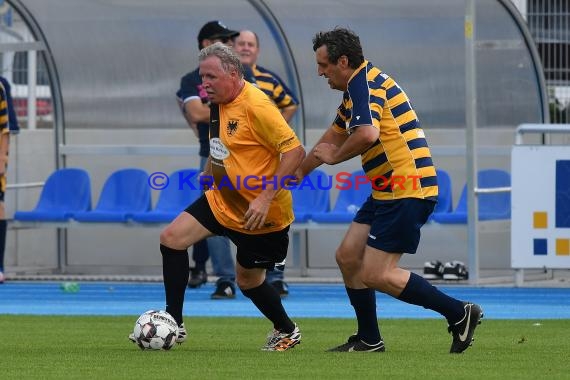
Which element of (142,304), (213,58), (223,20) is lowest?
(142,304)

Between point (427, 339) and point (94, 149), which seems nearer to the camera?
point (427, 339)

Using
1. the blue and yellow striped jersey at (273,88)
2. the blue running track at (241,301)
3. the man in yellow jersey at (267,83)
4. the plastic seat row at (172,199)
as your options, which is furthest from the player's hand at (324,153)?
the plastic seat row at (172,199)

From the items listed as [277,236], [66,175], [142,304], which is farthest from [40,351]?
[66,175]

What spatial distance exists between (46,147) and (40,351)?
372 inches

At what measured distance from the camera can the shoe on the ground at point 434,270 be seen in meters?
15.0

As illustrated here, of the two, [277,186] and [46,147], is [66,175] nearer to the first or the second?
[46,147]

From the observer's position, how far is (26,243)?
17.6 metres

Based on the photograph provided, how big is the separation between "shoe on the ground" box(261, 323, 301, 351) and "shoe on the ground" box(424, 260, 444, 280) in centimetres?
653

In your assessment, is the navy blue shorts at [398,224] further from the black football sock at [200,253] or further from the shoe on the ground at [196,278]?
the shoe on the ground at [196,278]

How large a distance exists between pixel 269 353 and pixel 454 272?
681cm

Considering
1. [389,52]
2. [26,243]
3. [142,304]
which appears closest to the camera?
[142,304]

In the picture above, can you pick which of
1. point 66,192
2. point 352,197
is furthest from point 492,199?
point 66,192

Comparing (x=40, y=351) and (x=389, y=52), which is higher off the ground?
(x=389, y=52)

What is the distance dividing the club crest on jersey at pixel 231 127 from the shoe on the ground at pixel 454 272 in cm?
693
